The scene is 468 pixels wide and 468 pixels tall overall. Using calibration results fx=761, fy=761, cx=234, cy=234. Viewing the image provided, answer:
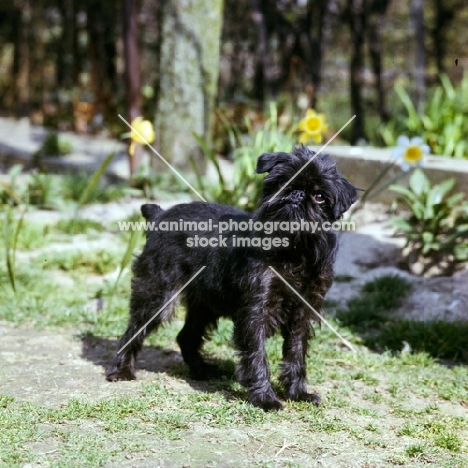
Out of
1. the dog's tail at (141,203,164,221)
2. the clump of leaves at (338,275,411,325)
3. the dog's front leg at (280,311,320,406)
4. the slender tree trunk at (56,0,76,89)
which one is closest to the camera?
the dog's front leg at (280,311,320,406)

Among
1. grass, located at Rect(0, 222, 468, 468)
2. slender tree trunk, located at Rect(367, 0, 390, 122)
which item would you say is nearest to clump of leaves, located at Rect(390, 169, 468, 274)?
grass, located at Rect(0, 222, 468, 468)

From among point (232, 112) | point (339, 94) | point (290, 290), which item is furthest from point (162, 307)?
point (339, 94)

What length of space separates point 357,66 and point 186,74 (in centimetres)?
369

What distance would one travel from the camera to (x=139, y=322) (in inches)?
186

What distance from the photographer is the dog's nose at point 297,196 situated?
3.86 m

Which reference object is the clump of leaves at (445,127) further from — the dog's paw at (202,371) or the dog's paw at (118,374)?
the dog's paw at (118,374)

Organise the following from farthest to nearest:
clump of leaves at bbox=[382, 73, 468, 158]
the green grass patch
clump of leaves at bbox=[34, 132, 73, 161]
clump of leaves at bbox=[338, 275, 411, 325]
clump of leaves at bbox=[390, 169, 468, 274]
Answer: clump of leaves at bbox=[34, 132, 73, 161]
clump of leaves at bbox=[382, 73, 468, 158]
the green grass patch
clump of leaves at bbox=[390, 169, 468, 274]
clump of leaves at bbox=[338, 275, 411, 325]

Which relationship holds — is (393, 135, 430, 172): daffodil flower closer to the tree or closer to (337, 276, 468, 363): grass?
(337, 276, 468, 363): grass

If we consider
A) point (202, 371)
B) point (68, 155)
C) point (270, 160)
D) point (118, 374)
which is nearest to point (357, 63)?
point (68, 155)

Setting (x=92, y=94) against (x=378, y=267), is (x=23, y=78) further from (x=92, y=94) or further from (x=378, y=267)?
(x=378, y=267)

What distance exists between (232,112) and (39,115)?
487 centimetres

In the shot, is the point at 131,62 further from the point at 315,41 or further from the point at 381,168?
the point at 315,41

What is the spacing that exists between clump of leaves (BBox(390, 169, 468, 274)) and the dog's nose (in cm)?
296

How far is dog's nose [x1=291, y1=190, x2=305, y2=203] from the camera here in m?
3.86
